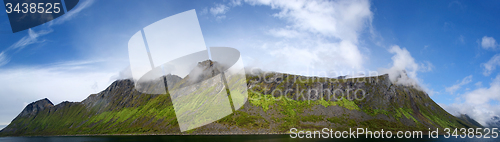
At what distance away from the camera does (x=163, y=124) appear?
137m

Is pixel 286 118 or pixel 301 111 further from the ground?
pixel 301 111

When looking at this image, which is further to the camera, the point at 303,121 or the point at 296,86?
the point at 296,86

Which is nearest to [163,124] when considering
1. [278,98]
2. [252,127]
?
[252,127]

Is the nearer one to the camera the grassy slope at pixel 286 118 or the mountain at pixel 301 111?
the grassy slope at pixel 286 118

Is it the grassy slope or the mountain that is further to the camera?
the mountain

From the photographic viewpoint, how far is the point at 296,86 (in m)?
151

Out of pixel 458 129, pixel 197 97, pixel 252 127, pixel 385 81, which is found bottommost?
pixel 458 129

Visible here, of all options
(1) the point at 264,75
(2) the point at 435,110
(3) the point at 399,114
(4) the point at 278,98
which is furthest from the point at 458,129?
(1) the point at 264,75

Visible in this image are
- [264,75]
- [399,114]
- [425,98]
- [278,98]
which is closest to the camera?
[399,114]

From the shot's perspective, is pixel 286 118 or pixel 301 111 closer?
pixel 286 118

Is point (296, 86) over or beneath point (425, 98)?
over

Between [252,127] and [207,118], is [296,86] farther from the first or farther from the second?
[207,118]

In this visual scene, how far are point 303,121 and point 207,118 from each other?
51.0 meters

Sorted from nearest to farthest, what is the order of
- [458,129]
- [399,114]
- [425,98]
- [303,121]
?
[303,121]
[399,114]
[458,129]
[425,98]
